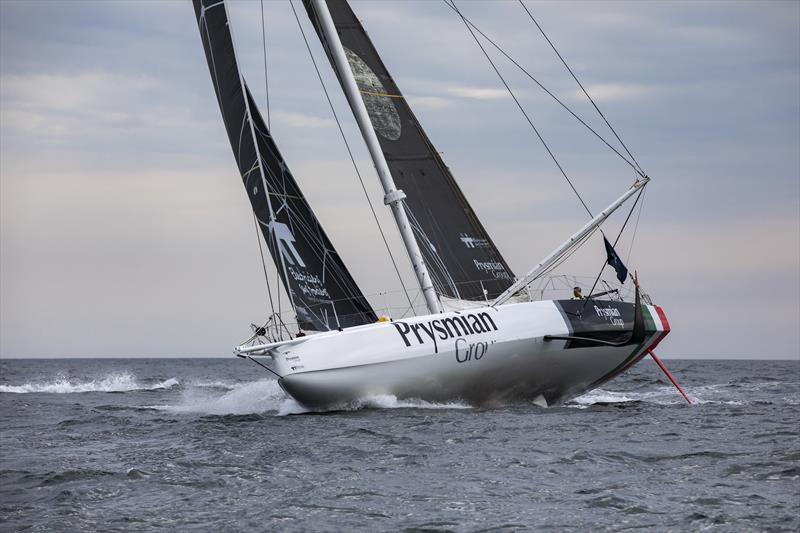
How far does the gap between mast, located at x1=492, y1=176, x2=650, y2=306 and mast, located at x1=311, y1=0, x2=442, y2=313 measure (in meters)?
1.64

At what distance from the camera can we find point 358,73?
18.2 meters

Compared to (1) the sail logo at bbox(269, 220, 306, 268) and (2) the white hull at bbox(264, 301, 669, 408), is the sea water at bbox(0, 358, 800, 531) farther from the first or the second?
(1) the sail logo at bbox(269, 220, 306, 268)

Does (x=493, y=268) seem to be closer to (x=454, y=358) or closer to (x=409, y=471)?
(x=454, y=358)

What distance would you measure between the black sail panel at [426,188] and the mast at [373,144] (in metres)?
0.66

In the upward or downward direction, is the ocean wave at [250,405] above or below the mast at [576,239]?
below

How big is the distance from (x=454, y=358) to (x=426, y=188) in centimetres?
409

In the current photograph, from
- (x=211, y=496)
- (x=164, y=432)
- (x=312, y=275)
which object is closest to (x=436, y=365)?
(x=312, y=275)

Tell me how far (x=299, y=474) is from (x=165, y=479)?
139cm

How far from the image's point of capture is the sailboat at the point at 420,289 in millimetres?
15266

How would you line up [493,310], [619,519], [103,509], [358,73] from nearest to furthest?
[619,519]
[103,509]
[493,310]
[358,73]

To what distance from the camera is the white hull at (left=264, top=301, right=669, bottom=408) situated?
14.9 meters

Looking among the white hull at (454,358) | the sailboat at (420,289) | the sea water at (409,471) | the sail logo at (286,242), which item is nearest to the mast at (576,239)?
the sailboat at (420,289)

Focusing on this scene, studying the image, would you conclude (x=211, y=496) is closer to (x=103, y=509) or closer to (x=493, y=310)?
(x=103, y=509)

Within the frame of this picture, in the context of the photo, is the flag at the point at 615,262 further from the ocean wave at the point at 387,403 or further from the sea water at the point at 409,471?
the ocean wave at the point at 387,403
